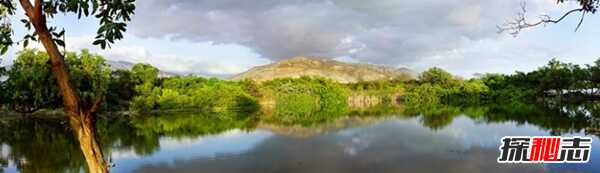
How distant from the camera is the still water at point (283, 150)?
13719 millimetres

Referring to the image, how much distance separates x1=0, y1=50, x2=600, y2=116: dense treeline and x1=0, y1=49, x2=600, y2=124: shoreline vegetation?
0.21 ft

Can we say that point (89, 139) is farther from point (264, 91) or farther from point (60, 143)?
point (264, 91)

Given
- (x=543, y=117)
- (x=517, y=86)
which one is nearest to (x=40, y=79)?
(x=543, y=117)

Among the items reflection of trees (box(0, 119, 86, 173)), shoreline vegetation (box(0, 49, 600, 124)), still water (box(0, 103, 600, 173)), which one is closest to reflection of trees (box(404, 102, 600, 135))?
still water (box(0, 103, 600, 173))

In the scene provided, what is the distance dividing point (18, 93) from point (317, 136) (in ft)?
74.5

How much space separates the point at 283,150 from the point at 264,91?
5461cm

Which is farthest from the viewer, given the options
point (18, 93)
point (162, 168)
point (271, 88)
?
point (271, 88)

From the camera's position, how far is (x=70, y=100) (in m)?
2.65

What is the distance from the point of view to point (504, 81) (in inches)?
2571

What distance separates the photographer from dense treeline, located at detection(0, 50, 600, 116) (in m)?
34.1

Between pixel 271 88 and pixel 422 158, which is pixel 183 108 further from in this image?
pixel 422 158

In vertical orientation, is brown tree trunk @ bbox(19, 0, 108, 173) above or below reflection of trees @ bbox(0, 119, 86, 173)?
above

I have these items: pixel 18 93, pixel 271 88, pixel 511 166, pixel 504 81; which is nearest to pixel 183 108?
pixel 18 93

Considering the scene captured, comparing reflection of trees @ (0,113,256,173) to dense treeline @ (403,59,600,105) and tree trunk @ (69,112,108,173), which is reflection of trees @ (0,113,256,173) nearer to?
tree trunk @ (69,112,108,173)
